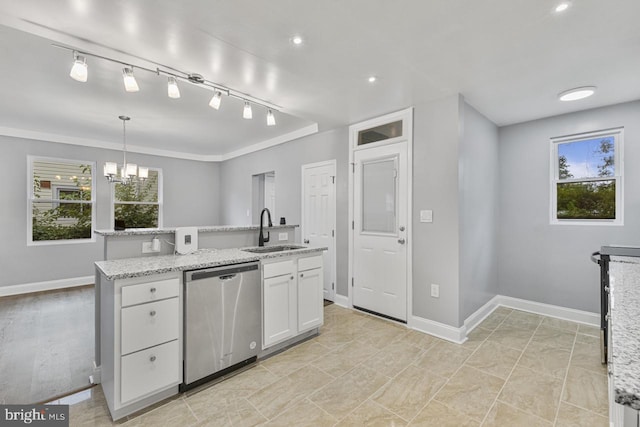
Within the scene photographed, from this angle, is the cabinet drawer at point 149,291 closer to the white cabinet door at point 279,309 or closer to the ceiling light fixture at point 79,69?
the white cabinet door at point 279,309

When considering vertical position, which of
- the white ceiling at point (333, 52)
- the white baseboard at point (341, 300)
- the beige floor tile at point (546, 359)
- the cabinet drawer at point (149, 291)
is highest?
the white ceiling at point (333, 52)

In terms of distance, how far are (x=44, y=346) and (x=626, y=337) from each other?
4249mm

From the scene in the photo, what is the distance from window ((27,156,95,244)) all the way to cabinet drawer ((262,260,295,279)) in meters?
4.72

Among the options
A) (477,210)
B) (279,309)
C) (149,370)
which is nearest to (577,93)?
(477,210)

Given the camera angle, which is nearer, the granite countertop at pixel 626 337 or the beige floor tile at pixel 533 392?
the granite countertop at pixel 626 337

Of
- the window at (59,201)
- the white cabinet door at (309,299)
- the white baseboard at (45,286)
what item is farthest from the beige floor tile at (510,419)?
the window at (59,201)

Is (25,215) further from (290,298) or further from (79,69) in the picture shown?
(290,298)

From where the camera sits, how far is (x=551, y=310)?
366 cm

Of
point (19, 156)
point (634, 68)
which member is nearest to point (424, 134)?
point (634, 68)

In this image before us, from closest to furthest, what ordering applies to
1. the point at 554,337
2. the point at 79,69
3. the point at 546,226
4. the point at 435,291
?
the point at 79,69 → the point at 554,337 → the point at 435,291 → the point at 546,226

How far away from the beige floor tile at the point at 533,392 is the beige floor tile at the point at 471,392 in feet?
0.28

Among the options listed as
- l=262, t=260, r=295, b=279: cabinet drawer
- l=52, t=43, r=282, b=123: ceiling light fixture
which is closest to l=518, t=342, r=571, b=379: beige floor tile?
l=262, t=260, r=295, b=279: cabinet drawer

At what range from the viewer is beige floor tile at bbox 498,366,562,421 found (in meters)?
1.96

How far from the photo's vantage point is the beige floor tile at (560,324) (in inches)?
129
